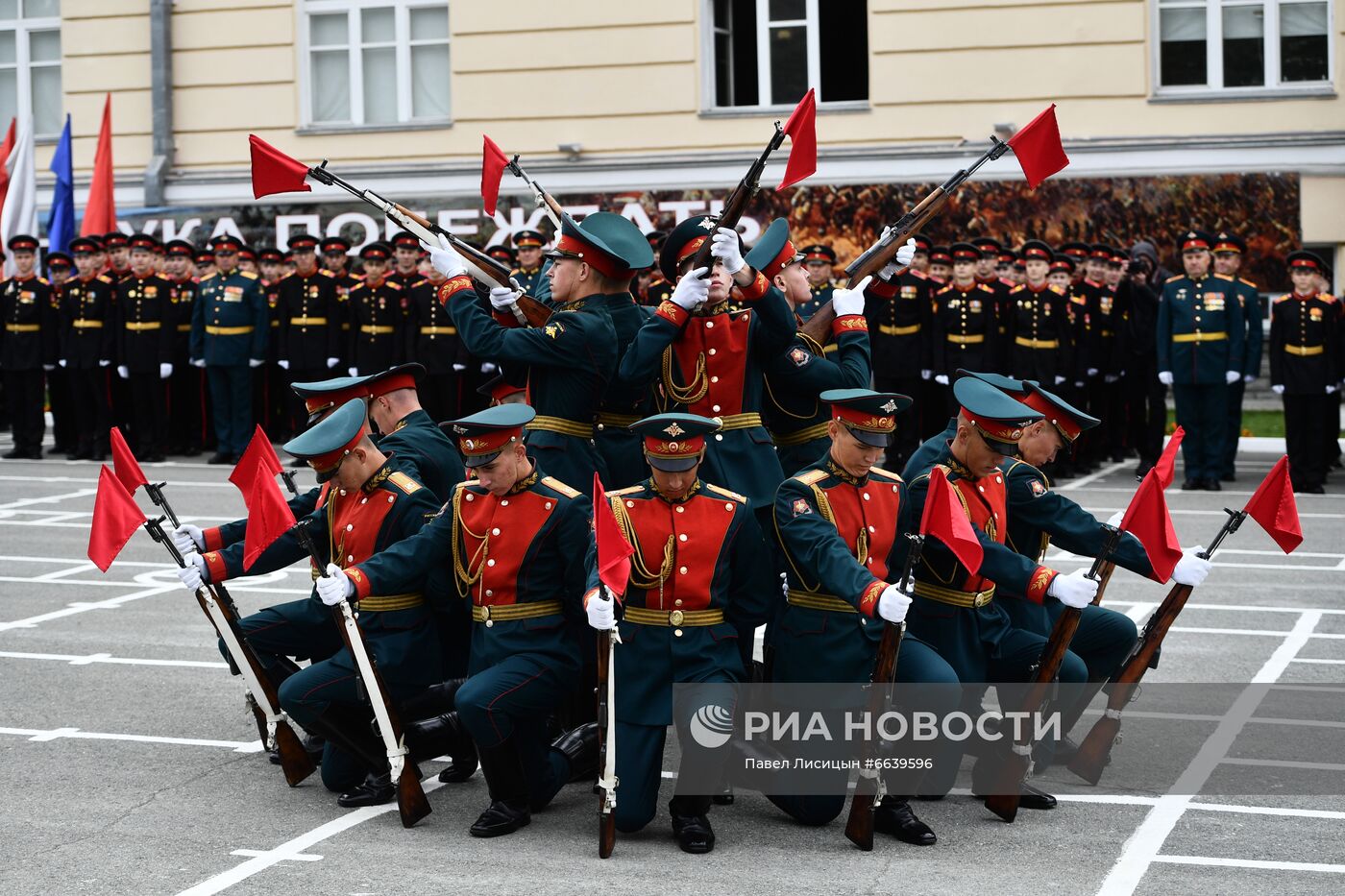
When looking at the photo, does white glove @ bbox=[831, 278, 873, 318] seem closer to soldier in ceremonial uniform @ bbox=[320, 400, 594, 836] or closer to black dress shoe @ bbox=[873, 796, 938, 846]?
soldier in ceremonial uniform @ bbox=[320, 400, 594, 836]

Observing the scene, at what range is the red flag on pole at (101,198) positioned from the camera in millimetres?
21797

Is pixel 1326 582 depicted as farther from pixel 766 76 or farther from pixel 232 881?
pixel 766 76

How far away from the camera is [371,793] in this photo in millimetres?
6883

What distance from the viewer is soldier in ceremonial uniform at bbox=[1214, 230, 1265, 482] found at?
15.9m

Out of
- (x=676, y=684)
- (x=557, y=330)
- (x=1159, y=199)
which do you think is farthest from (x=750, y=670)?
(x=1159, y=199)

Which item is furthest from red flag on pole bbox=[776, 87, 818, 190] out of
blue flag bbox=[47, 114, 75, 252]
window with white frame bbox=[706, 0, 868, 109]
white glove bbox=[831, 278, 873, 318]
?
blue flag bbox=[47, 114, 75, 252]

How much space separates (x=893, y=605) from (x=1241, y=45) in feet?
52.1

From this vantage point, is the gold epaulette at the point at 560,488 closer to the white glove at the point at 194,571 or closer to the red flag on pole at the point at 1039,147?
the white glove at the point at 194,571

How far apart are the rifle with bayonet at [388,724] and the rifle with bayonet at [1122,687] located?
8.03 ft

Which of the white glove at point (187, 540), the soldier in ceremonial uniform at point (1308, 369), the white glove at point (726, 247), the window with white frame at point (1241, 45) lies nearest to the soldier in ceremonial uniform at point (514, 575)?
the white glove at point (187, 540)

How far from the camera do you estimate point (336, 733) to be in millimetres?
6848

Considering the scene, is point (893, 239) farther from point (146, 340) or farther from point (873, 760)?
point (146, 340)

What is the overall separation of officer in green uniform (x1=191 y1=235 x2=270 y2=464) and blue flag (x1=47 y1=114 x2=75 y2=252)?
12.5 ft

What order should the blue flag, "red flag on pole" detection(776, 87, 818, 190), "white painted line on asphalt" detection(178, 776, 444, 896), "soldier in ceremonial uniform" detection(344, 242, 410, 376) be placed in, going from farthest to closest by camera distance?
the blue flag → "soldier in ceremonial uniform" detection(344, 242, 410, 376) → "red flag on pole" detection(776, 87, 818, 190) → "white painted line on asphalt" detection(178, 776, 444, 896)
